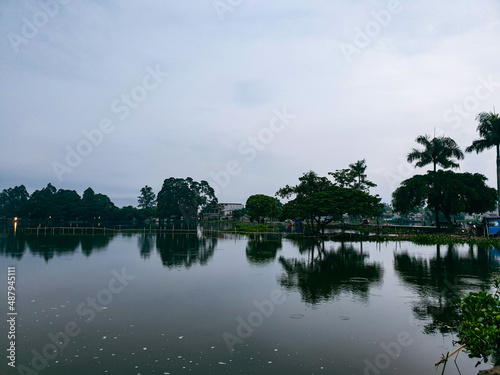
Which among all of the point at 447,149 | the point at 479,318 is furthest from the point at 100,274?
the point at 447,149

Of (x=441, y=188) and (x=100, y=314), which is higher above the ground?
(x=441, y=188)

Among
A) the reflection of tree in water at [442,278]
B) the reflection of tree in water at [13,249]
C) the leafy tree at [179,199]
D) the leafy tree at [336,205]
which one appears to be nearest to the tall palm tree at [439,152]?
the leafy tree at [336,205]

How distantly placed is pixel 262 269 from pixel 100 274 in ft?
29.9

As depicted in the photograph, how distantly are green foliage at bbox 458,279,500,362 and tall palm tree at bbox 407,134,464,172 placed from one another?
39308 millimetres

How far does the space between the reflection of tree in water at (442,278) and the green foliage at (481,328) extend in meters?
1.45

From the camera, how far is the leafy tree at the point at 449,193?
128 feet

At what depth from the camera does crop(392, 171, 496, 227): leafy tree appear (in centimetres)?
3888

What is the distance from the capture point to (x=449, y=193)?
3938cm

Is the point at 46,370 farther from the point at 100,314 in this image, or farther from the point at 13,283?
the point at 13,283

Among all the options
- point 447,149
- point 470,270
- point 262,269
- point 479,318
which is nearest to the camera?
point 479,318

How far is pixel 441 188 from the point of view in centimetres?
3975

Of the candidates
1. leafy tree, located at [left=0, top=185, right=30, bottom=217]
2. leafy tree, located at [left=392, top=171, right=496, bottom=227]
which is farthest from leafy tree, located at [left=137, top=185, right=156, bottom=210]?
leafy tree, located at [left=392, top=171, right=496, bottom=227]

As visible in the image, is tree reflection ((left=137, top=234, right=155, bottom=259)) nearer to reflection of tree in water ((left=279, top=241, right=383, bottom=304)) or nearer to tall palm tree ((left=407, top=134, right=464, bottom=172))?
reflection of tree in water ((left=279, top=241, right=383, bottom=304))

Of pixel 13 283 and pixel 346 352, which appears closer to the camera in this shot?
pixel 346 352
